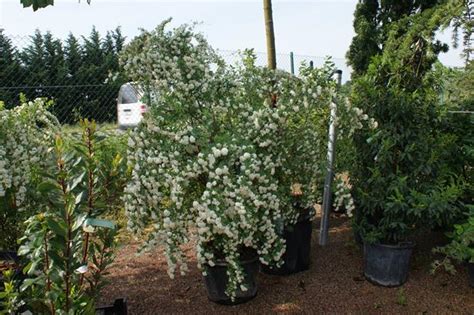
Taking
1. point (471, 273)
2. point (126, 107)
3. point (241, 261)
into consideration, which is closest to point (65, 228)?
point (241, 261)

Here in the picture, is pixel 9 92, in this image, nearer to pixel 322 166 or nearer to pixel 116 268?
pixel 116 268

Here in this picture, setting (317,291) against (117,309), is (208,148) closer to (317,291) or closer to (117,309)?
(117,309)

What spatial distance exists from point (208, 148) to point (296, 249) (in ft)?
4.00

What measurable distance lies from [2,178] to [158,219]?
98 cm

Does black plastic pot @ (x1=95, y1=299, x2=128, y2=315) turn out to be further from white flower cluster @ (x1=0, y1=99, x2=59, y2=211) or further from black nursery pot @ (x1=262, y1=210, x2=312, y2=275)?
black nursery pot @ (x1=262, y1=210, x2=312, y2=275)

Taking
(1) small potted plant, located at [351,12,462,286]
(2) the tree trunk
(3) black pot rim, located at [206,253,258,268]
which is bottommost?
(3) black pot rim, located at [206,253,258,268]

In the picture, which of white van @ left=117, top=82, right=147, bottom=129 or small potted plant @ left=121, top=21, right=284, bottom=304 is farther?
white van @ left=117, top=82, right=147, bottom=129

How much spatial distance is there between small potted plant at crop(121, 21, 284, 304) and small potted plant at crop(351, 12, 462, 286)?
0.80m

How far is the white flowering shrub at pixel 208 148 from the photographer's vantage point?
2.30m

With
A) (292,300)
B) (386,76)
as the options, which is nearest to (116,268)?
(292,300)

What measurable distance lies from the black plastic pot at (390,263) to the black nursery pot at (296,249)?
0.47m

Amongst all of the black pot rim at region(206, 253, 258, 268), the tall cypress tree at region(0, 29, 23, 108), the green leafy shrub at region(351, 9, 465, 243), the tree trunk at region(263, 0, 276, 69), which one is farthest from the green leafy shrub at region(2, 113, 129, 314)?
the tall cypress tree at region(0, 29, 23, 108)

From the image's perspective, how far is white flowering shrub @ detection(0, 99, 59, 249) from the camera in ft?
8.82

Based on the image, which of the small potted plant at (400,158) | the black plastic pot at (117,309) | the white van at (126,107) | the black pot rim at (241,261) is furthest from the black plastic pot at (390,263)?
the white van at (126,107)
